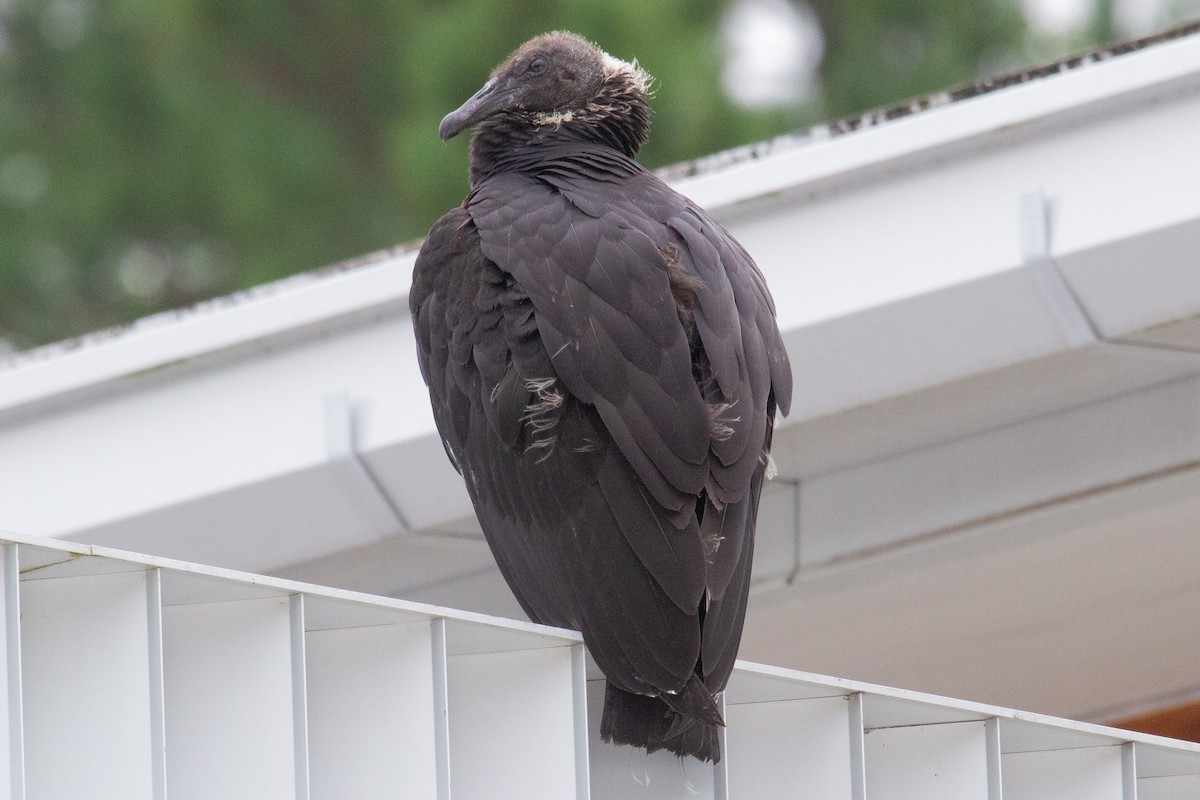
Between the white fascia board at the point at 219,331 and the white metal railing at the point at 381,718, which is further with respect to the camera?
the white fascia board at the point at 219,331

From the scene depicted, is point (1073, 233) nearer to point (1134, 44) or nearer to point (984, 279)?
point (984, 279)

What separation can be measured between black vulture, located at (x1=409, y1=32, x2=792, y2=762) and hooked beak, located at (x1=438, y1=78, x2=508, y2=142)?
11.1 inches

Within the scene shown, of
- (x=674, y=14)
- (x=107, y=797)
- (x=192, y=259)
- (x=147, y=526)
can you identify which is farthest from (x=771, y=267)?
(x=192, y=259)

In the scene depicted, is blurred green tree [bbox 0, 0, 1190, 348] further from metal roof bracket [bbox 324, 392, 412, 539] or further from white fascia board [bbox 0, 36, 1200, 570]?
metal roof bracket [bbox 324, 392, 412, 539]

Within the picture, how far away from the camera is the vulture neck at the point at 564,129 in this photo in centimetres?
308

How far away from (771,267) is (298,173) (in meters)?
7.31

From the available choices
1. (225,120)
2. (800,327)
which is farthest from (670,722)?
(225,120)

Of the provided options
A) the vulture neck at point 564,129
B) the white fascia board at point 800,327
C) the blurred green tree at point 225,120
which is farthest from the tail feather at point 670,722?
the blurred green tree at point 225,120

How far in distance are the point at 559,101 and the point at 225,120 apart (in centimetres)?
724

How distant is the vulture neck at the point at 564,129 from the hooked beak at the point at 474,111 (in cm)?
2

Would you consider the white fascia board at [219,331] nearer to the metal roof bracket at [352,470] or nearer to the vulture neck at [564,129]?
the metal roof bracket at [352,470]

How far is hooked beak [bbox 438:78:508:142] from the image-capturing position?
3.07 metres

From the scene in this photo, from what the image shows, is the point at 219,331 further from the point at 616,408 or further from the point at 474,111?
the point at 616,408

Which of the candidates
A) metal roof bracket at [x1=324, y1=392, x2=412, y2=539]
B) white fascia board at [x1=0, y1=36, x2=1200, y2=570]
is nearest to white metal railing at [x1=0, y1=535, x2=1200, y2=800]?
white fascia board at [x1=0, y1=36, x2=1200, y2=570]
